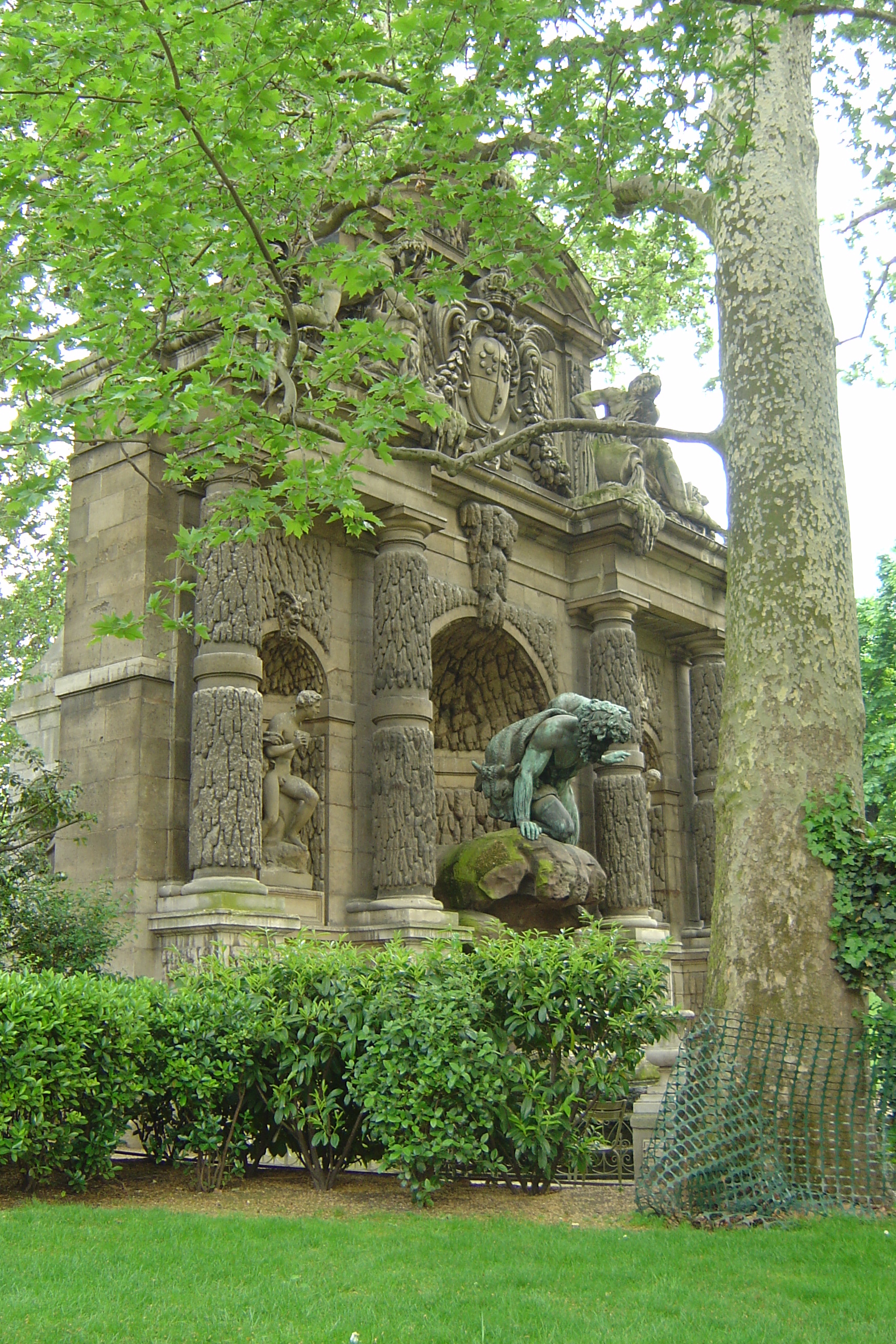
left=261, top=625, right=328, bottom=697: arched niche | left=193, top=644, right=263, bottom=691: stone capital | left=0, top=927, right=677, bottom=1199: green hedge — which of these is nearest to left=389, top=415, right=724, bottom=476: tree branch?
left=193, top=644, right=263, bottom=691: stone capital

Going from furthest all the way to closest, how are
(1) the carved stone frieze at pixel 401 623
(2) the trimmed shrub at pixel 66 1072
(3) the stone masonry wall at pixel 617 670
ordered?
(3) the stone masonry wall at pixel 617 670 < (1) the carved stone frieze at pixel 401 623 < (2) the trimmed shrub at pixel 66 1072

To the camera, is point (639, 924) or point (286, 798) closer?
point (286, 798)

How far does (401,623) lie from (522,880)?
10.3 feet

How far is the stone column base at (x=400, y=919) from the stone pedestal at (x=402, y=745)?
0.03 feet

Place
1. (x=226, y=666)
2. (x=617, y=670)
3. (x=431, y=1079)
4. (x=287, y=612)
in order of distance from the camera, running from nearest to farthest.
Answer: (x=431, y=1079) < (x=226, y=666) < (x=287, y=612) < (x=617, y=670)

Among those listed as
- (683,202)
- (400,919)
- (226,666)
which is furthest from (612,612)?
(226,666)

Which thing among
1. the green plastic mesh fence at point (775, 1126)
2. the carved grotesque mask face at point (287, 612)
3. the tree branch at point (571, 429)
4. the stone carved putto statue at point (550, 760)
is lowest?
the green plastic mesh fence at point (775, 1126)

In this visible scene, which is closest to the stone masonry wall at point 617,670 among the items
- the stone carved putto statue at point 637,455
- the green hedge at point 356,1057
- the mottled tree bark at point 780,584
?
the stone carved putto statue at point 637,455

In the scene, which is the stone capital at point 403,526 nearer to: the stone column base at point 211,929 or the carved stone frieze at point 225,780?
the carved stone frieze at point 225,780

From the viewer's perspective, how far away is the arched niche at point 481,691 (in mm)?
16500

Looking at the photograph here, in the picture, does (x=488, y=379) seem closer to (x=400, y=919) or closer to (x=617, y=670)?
(x=617, y=670)

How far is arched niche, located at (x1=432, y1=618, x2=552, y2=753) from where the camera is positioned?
54.1ft

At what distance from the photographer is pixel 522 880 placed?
529 inches

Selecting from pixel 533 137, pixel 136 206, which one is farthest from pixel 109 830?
pixel 533 137
